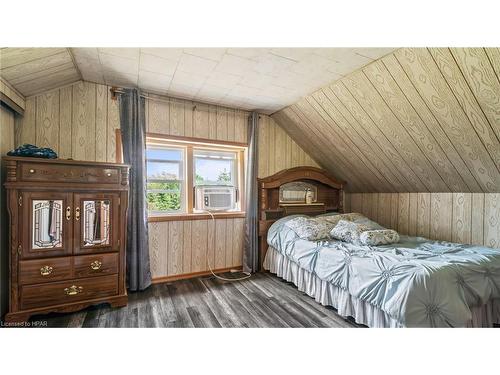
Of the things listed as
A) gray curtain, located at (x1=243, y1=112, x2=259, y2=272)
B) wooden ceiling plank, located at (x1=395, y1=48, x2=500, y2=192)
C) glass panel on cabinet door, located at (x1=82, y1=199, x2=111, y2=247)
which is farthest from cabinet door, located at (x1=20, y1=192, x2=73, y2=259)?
wooden ceiling plank, located at (x1=395, y1=48, x2=500, y2=192)

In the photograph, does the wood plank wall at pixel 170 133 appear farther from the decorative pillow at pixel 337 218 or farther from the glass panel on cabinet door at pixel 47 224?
the decorative pillow at pixel 337 218

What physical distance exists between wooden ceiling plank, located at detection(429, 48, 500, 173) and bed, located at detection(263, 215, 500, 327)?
93 centimetres

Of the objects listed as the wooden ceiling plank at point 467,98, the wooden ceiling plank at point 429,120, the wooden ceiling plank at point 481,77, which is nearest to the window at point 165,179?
the wooden ceiling plank at point 429,120

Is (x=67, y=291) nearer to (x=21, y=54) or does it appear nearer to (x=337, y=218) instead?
(x=21, y=54)

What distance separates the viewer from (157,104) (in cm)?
275

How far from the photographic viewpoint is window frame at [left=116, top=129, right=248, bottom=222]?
9.12 ft

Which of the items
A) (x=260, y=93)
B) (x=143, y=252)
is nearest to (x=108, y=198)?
(x=143, y=252)

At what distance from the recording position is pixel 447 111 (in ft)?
6.30

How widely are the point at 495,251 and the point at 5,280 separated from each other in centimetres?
422

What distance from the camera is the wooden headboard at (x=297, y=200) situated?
3258 millimetres

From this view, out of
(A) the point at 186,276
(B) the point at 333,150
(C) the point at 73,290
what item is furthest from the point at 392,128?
(C) the point at 73,290

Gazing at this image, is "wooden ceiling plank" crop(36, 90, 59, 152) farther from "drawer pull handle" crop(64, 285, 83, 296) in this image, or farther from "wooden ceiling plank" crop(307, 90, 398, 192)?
"wooden ceiling plank" crop(307, 90, 398, 192)

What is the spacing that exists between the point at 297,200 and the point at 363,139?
128 cm

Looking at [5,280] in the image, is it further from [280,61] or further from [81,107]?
[280,61]
